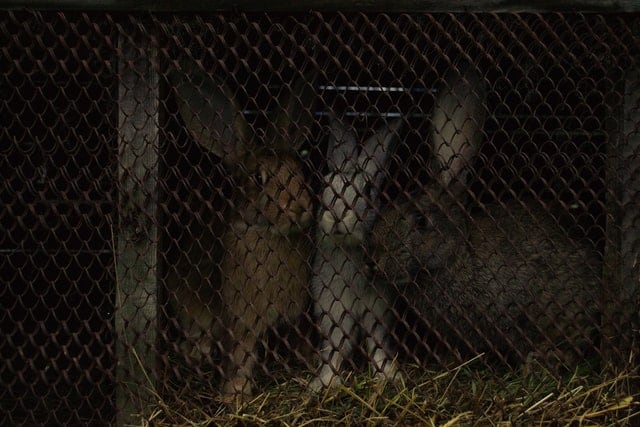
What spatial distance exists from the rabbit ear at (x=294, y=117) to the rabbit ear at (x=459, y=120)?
1.61ft

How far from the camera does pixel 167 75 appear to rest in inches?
112

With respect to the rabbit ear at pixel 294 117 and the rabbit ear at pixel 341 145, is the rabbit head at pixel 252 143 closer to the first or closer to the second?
the rabbit ear at pixel 294 117

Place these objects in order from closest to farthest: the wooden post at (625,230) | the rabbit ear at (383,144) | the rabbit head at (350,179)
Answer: the wooden post at (625,230)
the rabbit head at (350,179)
the rabbit ear at (383,144)

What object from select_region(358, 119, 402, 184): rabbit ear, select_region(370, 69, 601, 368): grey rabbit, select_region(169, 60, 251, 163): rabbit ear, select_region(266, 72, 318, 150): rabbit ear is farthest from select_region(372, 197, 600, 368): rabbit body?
select_region(169, 60, 251, 163): rabbit ear

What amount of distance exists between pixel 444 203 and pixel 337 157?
0.51 meters

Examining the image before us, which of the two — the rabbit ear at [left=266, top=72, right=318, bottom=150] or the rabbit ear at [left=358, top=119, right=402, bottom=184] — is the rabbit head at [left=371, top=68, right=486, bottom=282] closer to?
the rabbit ear at [left=358, top=119, right=402, bottom=184]

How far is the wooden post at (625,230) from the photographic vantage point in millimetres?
2717

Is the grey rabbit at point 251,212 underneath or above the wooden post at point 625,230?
underneath

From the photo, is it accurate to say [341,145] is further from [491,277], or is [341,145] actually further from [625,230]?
[625,230]

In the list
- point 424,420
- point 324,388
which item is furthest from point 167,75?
point 424,420

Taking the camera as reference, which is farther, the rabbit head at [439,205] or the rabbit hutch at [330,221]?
the rabbit head at [439,205]

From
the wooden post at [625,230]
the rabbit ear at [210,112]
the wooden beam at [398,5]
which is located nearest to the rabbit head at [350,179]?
the rabbit ear at [210,112]

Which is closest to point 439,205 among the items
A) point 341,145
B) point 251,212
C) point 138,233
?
point 341,145

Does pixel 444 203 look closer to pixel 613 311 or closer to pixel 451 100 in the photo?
pixel 451 100
